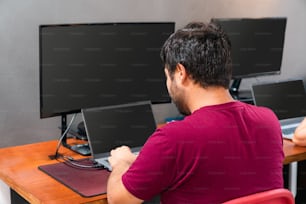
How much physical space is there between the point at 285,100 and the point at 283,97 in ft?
0.06

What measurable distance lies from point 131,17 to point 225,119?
1354 millimetres

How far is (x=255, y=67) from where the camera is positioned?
2.94m

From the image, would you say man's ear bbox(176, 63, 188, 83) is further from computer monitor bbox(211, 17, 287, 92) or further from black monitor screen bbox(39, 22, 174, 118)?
computer monitor bbox(211, 17, 287, 92)

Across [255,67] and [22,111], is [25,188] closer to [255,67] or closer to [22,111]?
[22,111]

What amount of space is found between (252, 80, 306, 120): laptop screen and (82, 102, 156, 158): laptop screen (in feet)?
2.20

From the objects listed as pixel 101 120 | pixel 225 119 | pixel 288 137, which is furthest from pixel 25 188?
pixel 288 137

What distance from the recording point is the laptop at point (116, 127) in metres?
2.11

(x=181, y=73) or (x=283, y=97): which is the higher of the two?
(x=181, y=73)

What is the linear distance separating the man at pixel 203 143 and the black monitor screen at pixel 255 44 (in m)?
1.17

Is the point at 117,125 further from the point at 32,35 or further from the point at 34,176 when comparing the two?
the point at 32,35

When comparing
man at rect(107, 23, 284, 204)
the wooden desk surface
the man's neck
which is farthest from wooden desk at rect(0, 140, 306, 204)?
the man's neck

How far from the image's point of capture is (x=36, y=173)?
2021 millimetres

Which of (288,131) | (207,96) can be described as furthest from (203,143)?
(288,131)

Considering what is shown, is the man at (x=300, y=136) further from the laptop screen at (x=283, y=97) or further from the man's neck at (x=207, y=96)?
the man's neck at (x=207, y=96)
